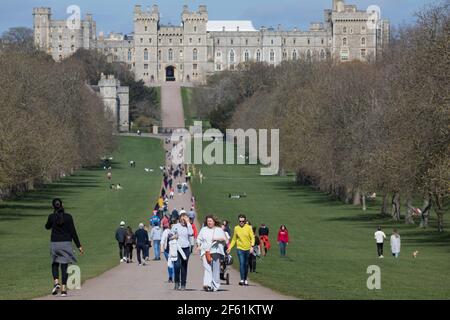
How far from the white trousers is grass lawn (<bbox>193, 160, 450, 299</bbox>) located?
1.06 metres

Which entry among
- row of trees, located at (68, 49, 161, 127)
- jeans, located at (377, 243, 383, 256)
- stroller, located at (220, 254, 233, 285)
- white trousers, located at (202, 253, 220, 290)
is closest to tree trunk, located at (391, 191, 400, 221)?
jeans, located at (377, 243, 383, 256)

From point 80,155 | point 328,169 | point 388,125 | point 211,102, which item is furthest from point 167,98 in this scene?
point 388,125

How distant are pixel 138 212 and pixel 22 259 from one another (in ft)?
70.8

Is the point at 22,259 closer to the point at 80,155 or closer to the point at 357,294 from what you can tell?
the point at 357,294

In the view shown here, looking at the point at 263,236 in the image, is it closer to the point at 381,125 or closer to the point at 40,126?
the point at 381,125

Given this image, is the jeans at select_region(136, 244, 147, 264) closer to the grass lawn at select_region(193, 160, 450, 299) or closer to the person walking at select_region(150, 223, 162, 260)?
the person walking at select_region(150, 223, 162, 260)

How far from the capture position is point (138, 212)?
178ft

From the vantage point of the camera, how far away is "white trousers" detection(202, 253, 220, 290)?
853 inches

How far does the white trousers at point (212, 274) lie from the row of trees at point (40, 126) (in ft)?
85.5

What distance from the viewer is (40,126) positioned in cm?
6300

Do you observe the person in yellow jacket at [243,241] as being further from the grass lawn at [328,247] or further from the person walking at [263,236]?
the person walking at [263,236]

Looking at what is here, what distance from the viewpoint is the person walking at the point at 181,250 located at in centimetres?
2206

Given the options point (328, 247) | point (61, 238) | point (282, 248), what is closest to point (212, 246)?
point (61, 238)

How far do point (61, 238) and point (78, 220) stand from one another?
30180 mm
